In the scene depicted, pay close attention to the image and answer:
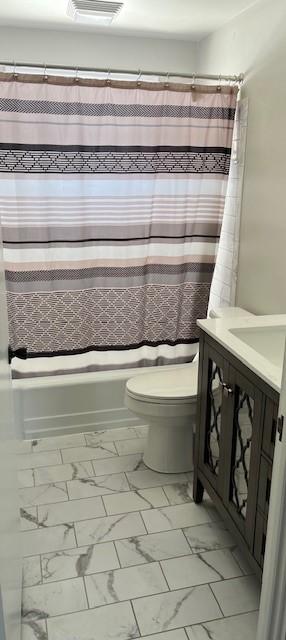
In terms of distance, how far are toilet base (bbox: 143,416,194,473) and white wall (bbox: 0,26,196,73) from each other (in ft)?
7.21

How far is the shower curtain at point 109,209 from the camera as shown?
8.50ft

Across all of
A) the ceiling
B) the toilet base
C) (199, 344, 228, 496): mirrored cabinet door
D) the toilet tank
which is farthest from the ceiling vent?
the toilet base

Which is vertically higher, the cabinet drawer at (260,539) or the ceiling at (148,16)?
the ceiling at (148,16)

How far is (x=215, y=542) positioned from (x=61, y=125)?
2.09 meters

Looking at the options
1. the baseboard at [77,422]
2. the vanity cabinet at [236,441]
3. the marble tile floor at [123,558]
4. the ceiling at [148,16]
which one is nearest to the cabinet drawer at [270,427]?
the vanity cabinet at [236,441]

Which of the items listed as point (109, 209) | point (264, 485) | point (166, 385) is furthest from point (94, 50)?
point (264, 485)

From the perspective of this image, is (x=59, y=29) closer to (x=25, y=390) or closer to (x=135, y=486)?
(x=25, y=390)

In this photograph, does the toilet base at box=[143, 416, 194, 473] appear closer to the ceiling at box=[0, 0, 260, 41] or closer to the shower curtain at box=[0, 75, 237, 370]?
the shower curtain at box=[0, 75, 237, 370]

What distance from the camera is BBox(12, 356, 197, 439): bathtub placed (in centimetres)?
289

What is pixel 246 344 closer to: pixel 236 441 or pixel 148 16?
pixel 236 441

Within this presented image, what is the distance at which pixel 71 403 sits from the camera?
2967 millimetres

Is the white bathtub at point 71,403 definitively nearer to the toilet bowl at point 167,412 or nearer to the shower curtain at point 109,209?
the shower curtain at point 109,209

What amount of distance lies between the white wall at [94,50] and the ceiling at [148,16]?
0.07m

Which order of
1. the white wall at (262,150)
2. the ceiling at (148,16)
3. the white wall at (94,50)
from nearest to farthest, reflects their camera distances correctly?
the white wall at (262,150), the ceiling at (148,16), the white wall at (94,50)
